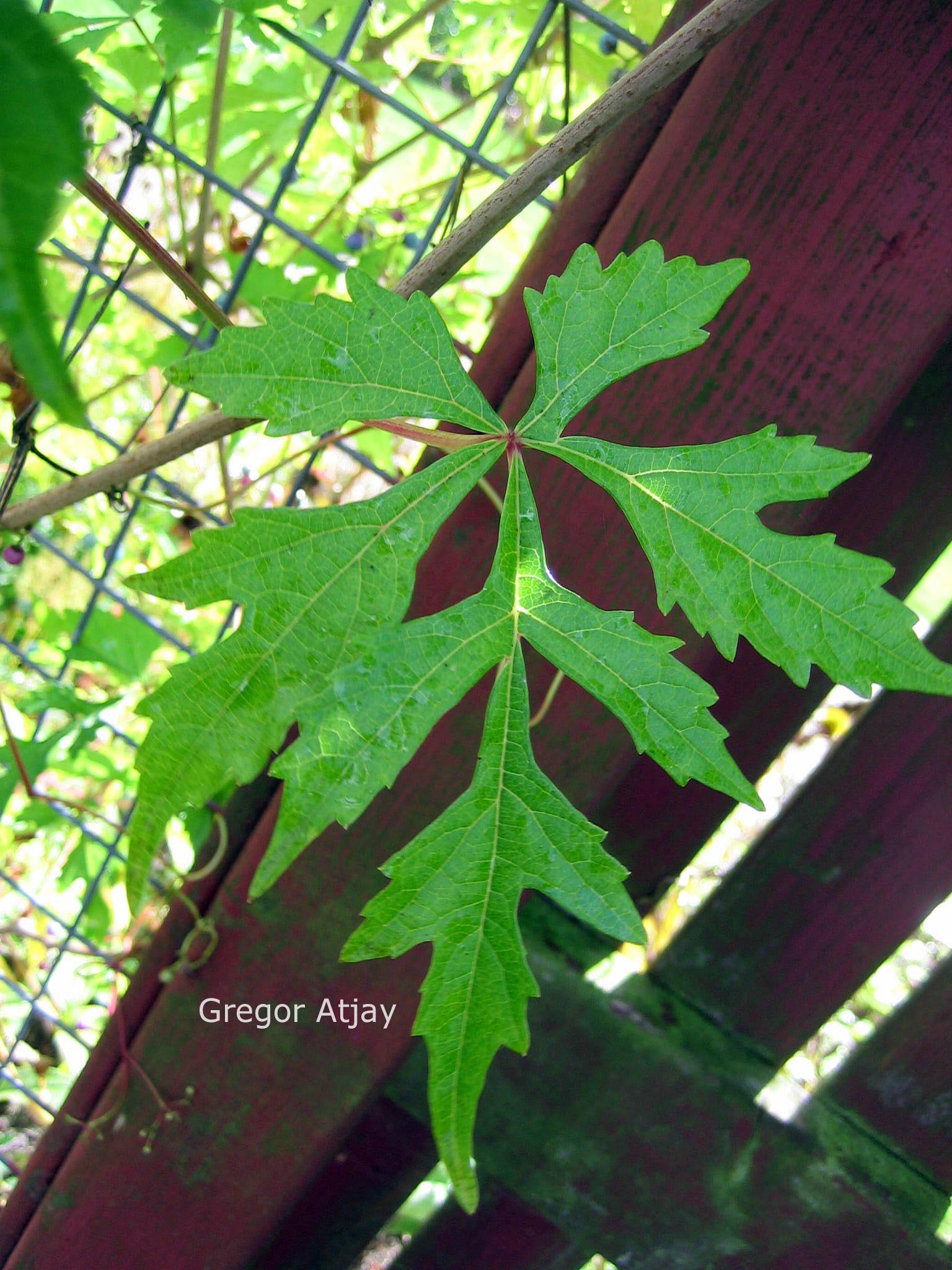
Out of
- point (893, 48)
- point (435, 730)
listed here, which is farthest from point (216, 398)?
point (893, 48)

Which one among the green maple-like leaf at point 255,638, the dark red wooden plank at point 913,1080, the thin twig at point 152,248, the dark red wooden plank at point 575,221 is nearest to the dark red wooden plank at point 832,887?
the dark red wooden plank at point 913,1080

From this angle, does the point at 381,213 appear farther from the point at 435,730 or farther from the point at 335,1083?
the point at 335,1083

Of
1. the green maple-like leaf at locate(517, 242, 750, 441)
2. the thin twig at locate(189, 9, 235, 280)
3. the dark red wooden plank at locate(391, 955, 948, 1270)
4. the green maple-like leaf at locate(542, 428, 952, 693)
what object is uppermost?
the thin twig at locate(189, 9, 235, 280)

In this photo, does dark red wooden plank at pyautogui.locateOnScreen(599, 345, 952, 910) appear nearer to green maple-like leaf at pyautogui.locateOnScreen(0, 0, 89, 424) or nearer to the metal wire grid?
the metal wire grid

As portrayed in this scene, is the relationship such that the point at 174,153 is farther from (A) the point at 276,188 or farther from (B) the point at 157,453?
(B) the point at 157,453

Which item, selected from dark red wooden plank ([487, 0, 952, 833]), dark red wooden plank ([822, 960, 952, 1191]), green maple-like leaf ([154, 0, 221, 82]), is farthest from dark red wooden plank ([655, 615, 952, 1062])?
green maple-like leaf ([154, 0, 221, 82])

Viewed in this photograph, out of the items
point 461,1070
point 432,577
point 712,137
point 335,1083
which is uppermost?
point 712,137
